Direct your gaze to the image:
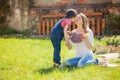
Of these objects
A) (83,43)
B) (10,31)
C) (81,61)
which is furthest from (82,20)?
(10,31)

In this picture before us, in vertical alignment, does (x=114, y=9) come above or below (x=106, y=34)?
above

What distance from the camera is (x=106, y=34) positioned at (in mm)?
14734

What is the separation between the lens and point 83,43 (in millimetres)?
8055

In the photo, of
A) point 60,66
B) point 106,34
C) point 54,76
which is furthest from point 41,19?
point 54,76

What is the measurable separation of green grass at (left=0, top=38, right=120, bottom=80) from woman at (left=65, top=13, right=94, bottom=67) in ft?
1.02

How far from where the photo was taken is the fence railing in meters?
15.1

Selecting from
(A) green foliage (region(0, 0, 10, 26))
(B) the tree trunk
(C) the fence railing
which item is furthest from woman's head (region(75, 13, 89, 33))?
(A) green foliage (region(0, 0, 10, 26))

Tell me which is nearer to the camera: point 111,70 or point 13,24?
point 111,70

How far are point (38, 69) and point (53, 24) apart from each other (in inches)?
335

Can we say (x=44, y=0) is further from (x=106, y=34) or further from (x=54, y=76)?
(x=54, y=76)

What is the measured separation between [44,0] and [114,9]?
3629 millimetres

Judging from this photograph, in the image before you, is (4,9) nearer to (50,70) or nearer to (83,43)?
(83,43)

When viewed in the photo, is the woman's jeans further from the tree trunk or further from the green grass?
the tree trunk

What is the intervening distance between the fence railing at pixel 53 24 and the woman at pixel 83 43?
7.02 m
